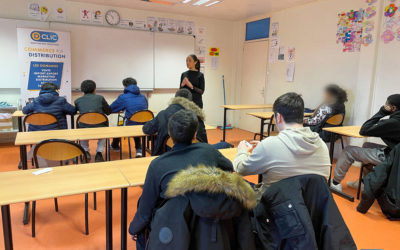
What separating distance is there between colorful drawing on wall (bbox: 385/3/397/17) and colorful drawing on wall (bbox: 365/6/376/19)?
0.54 ft

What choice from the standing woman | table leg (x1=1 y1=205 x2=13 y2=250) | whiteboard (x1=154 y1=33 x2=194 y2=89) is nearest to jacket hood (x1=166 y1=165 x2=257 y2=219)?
table leg (x1=1 y1=205 x2=13 y2=250)

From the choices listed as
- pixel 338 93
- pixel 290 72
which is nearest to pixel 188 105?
pixel 338 93

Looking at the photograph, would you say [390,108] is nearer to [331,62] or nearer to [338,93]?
[338,93]

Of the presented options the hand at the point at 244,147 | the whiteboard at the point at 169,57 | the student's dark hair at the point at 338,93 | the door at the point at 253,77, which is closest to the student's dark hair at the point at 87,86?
the whiteboard at the point at 169,57

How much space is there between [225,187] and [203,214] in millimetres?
128

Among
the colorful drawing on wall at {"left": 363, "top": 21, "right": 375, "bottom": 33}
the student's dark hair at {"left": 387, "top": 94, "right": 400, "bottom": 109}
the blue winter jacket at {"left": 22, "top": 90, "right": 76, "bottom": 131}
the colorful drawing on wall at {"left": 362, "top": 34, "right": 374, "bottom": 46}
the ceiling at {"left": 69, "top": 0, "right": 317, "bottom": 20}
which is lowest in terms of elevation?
the blue winter jacket at {"left": 22, "top": 90, "right": 76, "bottom": 131}

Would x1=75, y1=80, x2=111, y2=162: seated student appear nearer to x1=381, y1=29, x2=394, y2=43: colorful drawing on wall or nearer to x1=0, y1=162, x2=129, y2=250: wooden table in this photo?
x1=0, y1=162, x2=129, y2=250: wooden table

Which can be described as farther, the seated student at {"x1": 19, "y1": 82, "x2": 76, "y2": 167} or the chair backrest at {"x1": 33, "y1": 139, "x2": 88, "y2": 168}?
the seated student at {"x1": 19, "y1": 82, "x2": 76, "y2": 167}

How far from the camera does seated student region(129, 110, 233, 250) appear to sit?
1297 mm

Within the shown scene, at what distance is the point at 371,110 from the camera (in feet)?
13.3

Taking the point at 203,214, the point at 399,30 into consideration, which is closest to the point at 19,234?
the point at 203,214

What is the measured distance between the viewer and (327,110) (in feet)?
12.8

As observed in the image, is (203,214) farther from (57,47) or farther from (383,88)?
(57,47)

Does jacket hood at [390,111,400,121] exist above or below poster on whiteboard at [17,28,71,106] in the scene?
below
